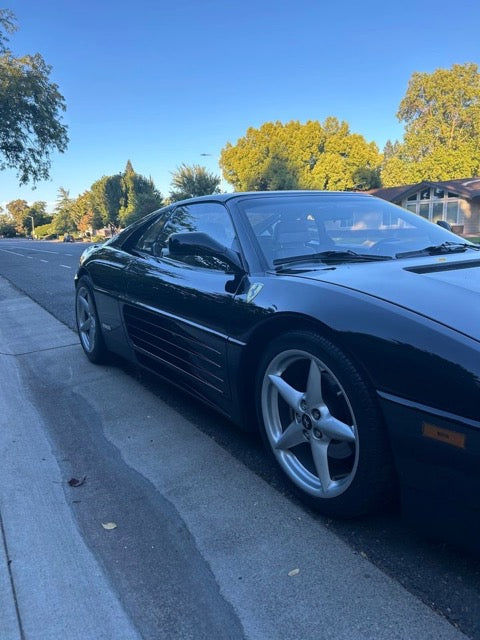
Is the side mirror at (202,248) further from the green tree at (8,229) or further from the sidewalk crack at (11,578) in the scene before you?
the green tree at (8,229)

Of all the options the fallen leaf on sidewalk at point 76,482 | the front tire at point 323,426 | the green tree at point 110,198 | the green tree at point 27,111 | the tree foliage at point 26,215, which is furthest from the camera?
the tree foliage at point 26,215

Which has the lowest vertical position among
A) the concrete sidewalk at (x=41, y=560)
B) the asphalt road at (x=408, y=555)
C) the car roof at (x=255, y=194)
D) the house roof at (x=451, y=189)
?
the asphalt road at (x=408, y=555)

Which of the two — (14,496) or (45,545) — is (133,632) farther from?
(14,496)

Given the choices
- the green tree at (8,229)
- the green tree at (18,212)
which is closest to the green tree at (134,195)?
the green tree at (18,212)

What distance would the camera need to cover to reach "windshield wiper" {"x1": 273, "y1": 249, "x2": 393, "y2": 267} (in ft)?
8.29

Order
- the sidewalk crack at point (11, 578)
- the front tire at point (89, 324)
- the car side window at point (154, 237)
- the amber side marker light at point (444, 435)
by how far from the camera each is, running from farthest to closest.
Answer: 1. the front tire at point (89, 324)
2. the car side window at point (154, 237)
3. the sidewalk crack at point (11, 578)
4. the amber side marker light at point (444, 435)

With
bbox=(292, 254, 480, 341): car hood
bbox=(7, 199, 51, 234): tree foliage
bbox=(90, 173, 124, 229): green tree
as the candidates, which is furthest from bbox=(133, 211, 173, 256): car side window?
bbox=(7, 199, 51, 234): tree foliage

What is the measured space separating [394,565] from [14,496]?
68.7 inches

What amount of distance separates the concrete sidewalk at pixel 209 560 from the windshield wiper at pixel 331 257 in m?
1.08

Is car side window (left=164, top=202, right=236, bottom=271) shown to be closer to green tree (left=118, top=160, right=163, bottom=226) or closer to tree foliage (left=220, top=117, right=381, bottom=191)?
tree foliage (left=220, top=117, right=381, bottom=191)

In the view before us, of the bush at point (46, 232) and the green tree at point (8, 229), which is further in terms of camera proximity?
the green tree at point (8, 229)

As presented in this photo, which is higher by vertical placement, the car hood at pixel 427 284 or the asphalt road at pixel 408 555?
the car hood at pixel 427 284

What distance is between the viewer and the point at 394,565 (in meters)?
1.83

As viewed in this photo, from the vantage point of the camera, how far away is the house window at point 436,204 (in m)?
33.4
